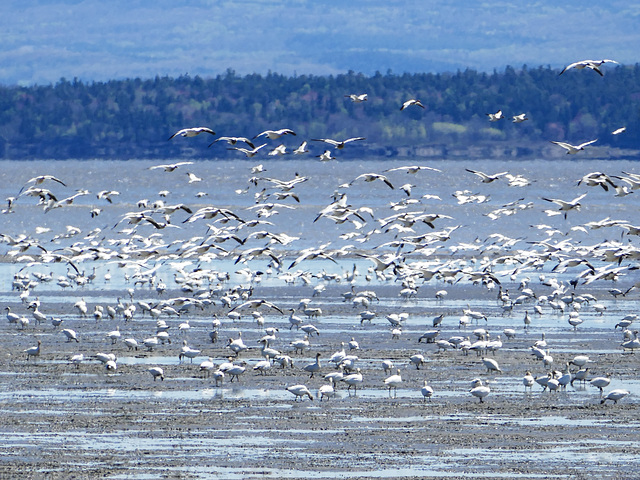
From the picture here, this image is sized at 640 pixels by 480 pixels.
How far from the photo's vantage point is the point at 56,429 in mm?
19312

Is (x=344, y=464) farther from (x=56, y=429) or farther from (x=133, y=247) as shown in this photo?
(x=133, y=247)

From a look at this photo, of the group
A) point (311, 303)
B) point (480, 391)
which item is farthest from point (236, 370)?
point (311, 303)

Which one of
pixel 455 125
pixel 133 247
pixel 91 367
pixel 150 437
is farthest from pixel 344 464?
pixel 455 125

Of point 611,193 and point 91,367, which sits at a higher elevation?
point 91,367

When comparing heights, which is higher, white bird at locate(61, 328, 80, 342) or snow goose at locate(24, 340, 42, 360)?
snow goose at locate(24, 340, 42, 360)

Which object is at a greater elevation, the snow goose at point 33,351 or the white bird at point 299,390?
the white bird at point 299,390

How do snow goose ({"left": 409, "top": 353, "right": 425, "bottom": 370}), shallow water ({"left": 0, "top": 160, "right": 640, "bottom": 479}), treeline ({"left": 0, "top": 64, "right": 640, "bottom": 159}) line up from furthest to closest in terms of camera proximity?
treeline ({"left": 0, "top": 64, "right": 640, "bottom": 159})
snow goose ({"left": 409, "top": 353, "right": 425, "bottom": 370})
shallow water ({"left": 0, "top": 160, "right": 640, "bottom": 479})

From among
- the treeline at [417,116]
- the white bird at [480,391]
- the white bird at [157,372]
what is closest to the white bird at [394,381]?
the white bird at [480,391]

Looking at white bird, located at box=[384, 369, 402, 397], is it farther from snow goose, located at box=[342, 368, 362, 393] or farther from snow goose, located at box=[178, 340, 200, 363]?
snow goose, located at box=[178, 340, 200, 363]

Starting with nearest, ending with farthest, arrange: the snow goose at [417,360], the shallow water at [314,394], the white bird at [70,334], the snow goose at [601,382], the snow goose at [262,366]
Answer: the shallow water at [314,394] → the snow goose at [601,382] → the snow goose at [262,366] → the snow goose at [417,360] → the white bird at [70,334]

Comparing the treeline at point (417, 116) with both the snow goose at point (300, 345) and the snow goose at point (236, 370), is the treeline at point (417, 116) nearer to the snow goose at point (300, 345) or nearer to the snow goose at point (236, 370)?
the snow goose at point (300, 345)

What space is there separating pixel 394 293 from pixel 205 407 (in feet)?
62.4

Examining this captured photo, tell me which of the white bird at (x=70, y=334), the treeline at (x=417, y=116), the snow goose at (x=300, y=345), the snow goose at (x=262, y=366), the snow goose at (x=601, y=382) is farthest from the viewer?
the treeline at (x=417, y=116)

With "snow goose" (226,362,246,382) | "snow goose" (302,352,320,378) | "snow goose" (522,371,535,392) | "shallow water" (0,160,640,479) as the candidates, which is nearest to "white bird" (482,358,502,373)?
"shallow water" (0,160,640,479)
